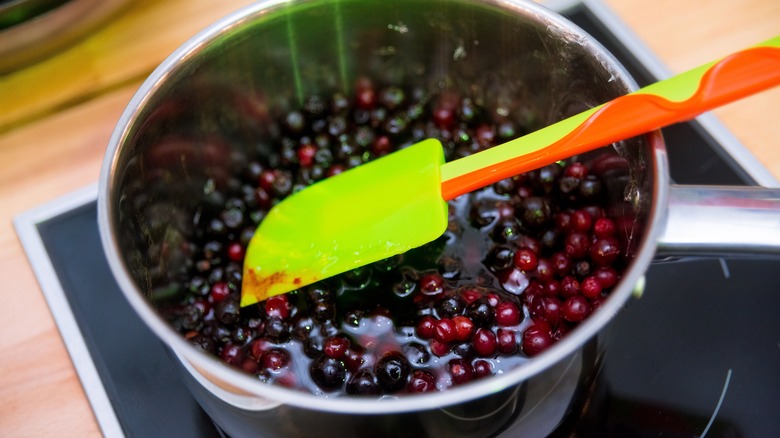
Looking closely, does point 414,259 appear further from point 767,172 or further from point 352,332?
point 767,172

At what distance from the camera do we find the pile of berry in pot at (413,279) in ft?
2.45

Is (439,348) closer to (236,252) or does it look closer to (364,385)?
(364,385)

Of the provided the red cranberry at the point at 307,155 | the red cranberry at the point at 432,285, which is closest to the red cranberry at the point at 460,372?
A: the red cranberry at the point at 432,285

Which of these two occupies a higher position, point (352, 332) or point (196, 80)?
point (196, 80)

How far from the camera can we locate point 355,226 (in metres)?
0.79

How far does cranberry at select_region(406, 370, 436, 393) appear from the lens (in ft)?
2.27

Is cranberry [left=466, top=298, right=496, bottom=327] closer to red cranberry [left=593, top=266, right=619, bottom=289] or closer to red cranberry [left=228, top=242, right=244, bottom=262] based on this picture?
red cranberry [left=593, top=266, right=619, bottom=289]

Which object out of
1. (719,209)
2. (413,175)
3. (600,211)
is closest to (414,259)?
(413,175)

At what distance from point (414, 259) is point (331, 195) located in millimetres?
128

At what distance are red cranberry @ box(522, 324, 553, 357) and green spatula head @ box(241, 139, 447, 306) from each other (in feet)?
0.48

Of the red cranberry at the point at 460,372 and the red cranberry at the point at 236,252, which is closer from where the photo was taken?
the red cranberry at the point at 460,372

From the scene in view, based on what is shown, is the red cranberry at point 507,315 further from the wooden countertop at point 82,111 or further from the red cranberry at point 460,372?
the wooden countertop at point 82,111

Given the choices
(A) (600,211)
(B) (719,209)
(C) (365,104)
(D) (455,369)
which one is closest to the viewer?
(B) (719,209)

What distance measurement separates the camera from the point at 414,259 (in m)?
0.85
